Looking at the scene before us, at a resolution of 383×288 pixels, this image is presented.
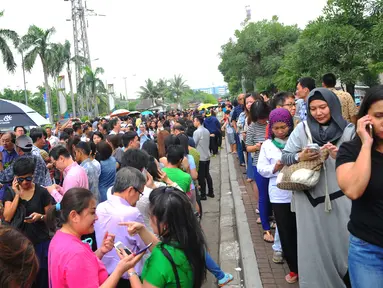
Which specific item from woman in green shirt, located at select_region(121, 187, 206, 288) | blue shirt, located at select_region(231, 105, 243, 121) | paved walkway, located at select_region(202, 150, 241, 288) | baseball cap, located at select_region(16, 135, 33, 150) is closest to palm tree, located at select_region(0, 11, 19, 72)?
blue shirt, located at select_region(231, 105, 243, 121)

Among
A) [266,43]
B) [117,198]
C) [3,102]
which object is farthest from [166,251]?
[266,43]

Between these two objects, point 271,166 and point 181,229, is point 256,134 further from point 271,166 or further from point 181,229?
point 181,229

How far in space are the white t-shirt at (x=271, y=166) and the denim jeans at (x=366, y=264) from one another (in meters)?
1.78

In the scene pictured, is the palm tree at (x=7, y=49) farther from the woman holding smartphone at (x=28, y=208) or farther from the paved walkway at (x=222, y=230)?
the woman holding smartphone at (x=28, y=208)

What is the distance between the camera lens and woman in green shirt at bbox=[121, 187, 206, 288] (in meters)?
2.11

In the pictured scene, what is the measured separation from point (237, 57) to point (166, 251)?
23636 mm

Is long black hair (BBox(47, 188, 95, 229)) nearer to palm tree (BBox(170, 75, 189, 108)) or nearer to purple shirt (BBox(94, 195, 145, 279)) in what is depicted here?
purple shirt (BBox(94, 195, 145, 279))

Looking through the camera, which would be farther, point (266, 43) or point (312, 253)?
point (266, 43)

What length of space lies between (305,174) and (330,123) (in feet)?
1.63

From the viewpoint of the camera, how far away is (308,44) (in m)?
9.09

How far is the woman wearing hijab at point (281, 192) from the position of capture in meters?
3.99

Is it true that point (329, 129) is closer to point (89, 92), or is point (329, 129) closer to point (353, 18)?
point (353, 18)

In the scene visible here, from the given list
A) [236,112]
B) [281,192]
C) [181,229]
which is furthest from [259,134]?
[236,112]

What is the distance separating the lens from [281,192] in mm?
4094
